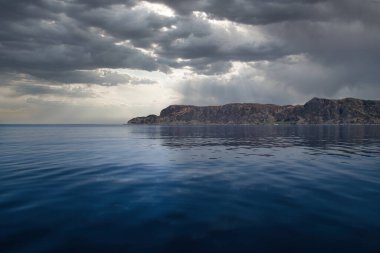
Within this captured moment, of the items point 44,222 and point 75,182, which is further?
point 75,182

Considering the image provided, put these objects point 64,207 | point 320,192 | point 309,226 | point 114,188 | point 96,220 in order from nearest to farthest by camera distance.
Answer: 1. point 309,226
2. point 96,220
3. point 64,207
4. point 320,192
5. point 114,188

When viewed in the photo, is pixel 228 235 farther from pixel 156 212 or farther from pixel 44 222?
pixel 44 222

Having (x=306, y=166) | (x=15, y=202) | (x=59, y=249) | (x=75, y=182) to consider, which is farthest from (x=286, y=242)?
(x=306, y=166)

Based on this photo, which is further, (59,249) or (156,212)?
(156,212)

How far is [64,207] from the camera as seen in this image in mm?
14820

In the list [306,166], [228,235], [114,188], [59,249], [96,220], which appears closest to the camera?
[59,249]

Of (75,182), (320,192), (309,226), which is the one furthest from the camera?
(75,182)

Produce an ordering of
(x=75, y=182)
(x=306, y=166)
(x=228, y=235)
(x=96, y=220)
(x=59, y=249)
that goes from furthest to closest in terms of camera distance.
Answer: (x=306, y=166) → (x=75, y=182) → (x=96, y=220) → (x=228, y=235) → (x=59, y=249)

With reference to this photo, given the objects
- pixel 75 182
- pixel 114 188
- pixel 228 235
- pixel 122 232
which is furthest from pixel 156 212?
pixel 75 182

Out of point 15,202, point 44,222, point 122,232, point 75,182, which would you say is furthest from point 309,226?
point 75,182

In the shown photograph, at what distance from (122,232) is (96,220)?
2206 millimetres

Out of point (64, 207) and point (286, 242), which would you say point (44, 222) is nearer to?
point (64, 207)

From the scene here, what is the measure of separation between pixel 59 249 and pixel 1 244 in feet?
7.88

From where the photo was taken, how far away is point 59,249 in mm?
9594
